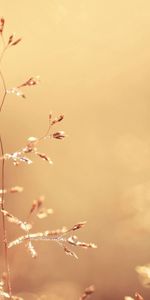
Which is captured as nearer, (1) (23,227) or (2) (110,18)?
(1) (23,227)

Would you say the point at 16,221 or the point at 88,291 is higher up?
the point at 16,221

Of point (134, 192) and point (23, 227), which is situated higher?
point (134, 192)

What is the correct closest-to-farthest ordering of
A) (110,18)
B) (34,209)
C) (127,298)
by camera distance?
(34,209) < (127,298) < (110,18)

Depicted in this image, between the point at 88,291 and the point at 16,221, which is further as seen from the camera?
the point at 16,221

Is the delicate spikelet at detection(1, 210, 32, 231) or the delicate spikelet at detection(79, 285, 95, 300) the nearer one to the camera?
the delicate spikelet at detection(79, 285, 95, 300)

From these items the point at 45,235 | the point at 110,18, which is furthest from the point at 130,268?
the point at 45,235

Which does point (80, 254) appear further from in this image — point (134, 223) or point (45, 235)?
point (45, 235)

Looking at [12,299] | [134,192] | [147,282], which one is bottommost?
[12,299]

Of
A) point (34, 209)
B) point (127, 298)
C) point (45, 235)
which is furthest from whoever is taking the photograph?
point (127, 298)

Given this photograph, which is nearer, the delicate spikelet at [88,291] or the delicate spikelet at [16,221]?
the delicate spikelet at [88,291]

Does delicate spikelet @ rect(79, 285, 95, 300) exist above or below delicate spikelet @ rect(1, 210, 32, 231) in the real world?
below

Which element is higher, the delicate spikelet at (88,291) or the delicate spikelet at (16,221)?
the delicate spikelet at (16,221)
